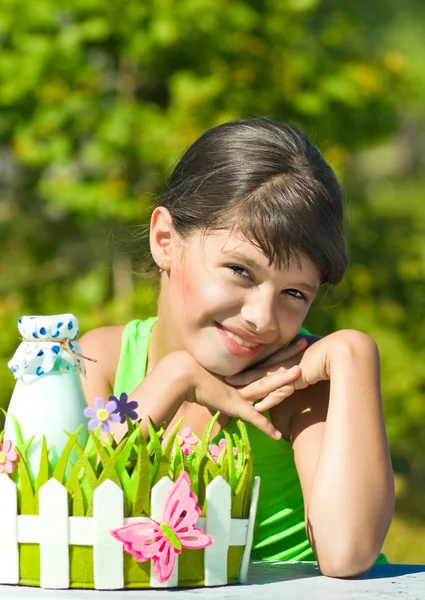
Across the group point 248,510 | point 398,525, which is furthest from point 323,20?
point 248,510

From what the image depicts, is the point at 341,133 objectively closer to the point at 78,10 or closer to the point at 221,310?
the point at 78,10

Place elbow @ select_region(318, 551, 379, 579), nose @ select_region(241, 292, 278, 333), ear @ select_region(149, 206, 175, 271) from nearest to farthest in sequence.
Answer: elbow @ select_region(318, 551, 379, 579) < nose @ select_region(241, 292, 278, 333) < ear @ select_region(149, 206, 175, 271)

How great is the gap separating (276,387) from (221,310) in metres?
0.20

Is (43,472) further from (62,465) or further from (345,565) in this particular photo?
(345,565)

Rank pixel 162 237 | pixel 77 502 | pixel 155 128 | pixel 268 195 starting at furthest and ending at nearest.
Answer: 1. pixel 155 128
2. pixel 162 237
3. pixel 268 195
4. pixel 77 502

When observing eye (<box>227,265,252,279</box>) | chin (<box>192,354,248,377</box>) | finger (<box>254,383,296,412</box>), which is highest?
eye (<box>227,265,252,279</box>)

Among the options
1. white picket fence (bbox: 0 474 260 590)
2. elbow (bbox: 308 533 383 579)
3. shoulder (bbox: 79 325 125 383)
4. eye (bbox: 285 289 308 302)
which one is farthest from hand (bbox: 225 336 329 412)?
shoulder (bbox: 79 325 125 383)

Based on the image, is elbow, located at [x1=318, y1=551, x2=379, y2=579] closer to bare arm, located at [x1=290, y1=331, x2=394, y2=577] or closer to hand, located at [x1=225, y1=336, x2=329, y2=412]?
bare arm, located at [x1=290, y1=331, x2=394, y2=577]

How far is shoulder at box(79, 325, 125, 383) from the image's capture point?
2520 mm

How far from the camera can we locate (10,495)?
60.4 inches

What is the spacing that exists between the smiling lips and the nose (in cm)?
7

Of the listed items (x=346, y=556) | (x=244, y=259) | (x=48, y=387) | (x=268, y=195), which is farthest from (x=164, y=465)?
(x=268, y=195)

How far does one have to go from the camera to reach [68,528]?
1.51m

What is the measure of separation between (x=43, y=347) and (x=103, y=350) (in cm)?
92
